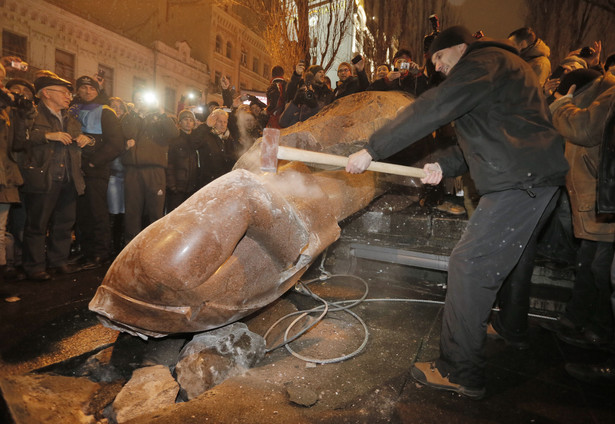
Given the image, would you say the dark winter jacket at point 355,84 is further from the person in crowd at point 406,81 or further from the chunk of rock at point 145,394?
the chunk of rock at point 145,394

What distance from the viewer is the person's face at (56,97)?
4.14m

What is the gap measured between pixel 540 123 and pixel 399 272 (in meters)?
2.60

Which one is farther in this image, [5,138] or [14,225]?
[14,225]

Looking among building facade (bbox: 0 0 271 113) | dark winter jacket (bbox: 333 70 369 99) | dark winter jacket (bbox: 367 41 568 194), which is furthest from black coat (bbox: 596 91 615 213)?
building facade (bbox: 0 0 271 113)

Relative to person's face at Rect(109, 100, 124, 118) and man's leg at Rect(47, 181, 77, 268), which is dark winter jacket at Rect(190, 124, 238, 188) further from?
man's leg at Rect(47, 181, 77, 268)

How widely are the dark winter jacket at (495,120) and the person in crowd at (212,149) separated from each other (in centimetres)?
409

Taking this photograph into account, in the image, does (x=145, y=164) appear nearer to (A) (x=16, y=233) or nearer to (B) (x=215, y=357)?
(A) (x=16, y=233)

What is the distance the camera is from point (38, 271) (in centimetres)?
389

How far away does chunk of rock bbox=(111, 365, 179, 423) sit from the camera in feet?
6.31

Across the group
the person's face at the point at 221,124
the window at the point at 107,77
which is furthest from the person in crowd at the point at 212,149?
the window at the point at 107,77

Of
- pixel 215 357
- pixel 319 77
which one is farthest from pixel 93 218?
pixel 319 77

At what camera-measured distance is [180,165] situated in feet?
18.2

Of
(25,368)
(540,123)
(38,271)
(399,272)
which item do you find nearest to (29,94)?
(38,271)

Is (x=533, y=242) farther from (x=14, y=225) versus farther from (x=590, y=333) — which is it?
(x=14, y=225)
